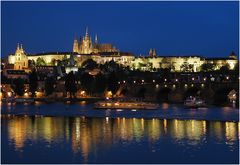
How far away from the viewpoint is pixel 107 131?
22.7 meters

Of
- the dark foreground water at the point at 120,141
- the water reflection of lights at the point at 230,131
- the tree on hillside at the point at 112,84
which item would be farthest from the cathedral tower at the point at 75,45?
the water reflection of lights at the point at 230,131

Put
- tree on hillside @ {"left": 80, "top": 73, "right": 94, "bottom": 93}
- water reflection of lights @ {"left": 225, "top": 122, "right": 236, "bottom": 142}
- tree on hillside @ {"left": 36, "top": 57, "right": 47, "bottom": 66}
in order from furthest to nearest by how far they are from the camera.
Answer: tree on hillside @ {"left": 36, "top": 57, "right": 47, "bottom": 66} < tree on hillside @ {"left": 80, "top": 73, "right": 94, "bottom": 93} < water reflection of lights @ {"left": 225, "top": 122, "right": 236, "bottom": 142}

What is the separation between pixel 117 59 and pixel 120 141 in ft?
299

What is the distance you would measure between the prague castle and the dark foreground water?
70.0 m

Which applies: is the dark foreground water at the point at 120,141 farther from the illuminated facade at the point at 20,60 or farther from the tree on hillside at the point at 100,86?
the illuminated facade at the point at 20,60

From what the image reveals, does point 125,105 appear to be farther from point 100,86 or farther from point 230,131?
point 100,86

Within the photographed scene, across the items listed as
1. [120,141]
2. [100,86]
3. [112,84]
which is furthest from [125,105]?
[120,141]

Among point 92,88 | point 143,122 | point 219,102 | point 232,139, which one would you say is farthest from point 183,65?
point 232,139

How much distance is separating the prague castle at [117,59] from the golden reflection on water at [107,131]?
224 feet

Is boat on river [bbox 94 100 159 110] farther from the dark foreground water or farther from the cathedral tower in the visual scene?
the cathedral tower

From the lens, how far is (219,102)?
140 ft

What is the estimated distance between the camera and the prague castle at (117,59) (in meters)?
99.6

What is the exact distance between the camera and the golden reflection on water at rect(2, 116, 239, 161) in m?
19.7

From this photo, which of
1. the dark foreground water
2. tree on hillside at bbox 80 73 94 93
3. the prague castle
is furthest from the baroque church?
the dark foreground water
